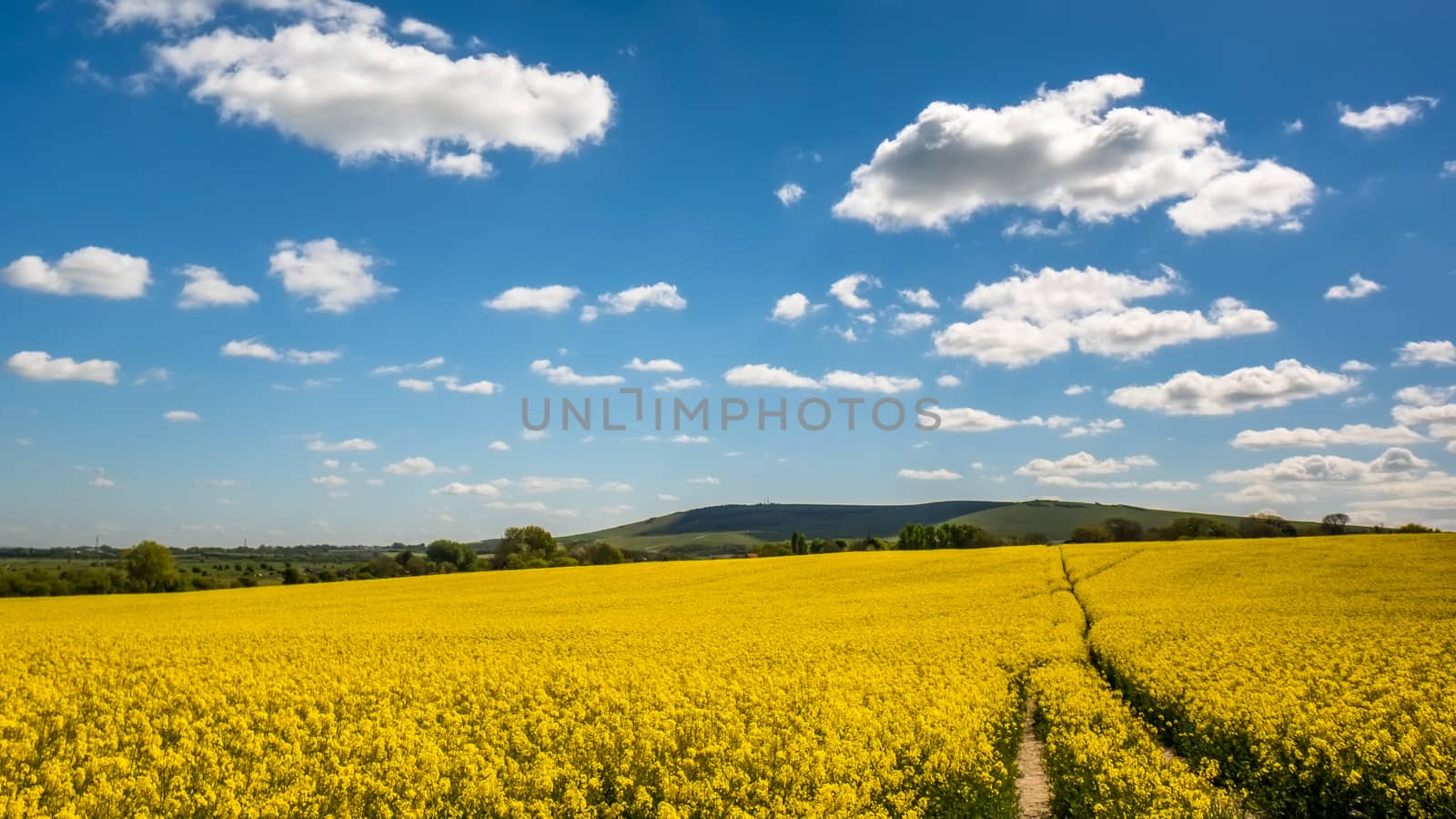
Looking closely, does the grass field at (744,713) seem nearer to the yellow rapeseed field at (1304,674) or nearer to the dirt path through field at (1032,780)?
the yellow rapeseed field at (1304,674)

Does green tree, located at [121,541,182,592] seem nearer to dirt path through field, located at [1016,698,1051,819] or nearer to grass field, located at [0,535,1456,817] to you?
grass field, located at [0,535,1456,817]

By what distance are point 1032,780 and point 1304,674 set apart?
658 centimetres

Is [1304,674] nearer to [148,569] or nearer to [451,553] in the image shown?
[148,569]

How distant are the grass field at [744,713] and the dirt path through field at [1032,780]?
14.7 inches

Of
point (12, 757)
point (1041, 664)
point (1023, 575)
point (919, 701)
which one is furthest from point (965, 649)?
point (1023, 575)

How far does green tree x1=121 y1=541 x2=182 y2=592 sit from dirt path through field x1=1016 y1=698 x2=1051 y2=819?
68.4 m

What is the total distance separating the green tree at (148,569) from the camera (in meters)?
64.4

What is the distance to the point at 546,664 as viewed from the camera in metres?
16.9

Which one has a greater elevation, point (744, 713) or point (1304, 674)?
point (744, 713)

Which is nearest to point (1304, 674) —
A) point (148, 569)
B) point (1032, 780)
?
point (1032, 780)

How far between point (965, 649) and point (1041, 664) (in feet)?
5.66

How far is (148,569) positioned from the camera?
6488 centimetres

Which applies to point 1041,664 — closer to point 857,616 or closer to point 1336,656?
point 1336,656

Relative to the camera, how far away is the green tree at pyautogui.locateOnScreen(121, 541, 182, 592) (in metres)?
64.4
